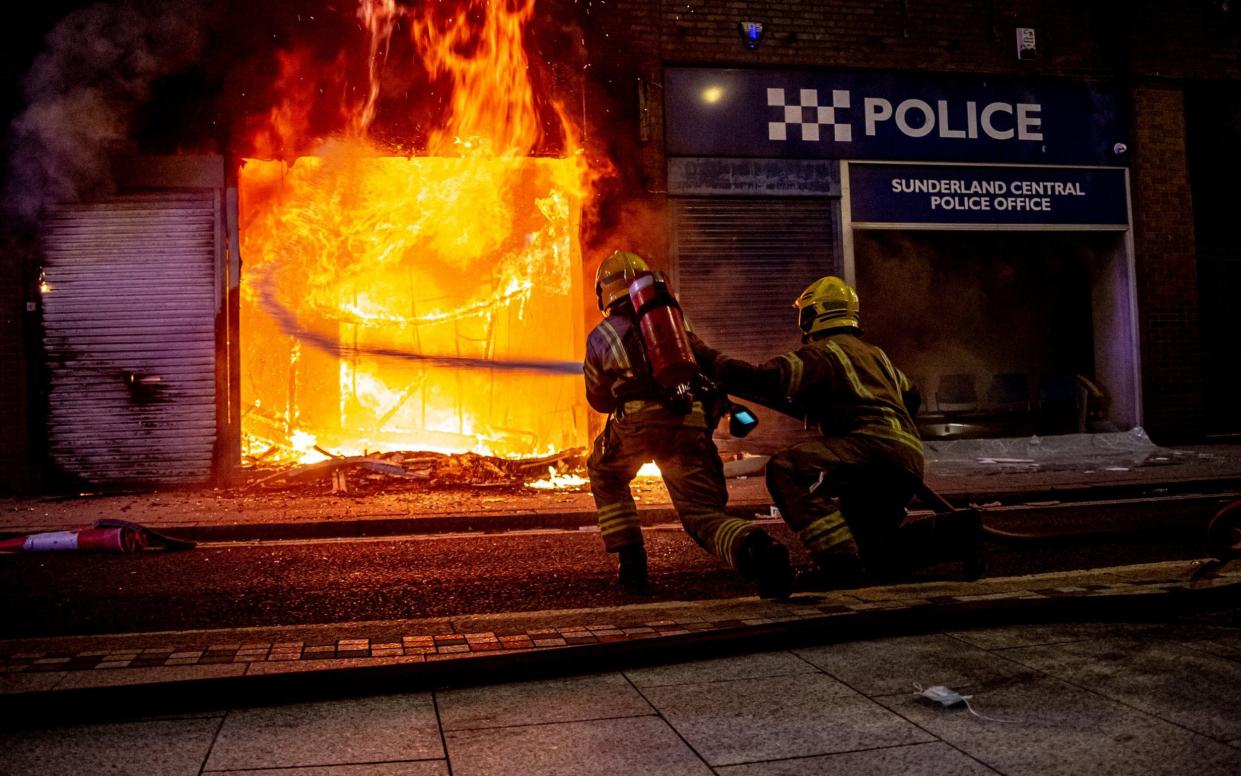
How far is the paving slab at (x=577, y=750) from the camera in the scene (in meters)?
2.37

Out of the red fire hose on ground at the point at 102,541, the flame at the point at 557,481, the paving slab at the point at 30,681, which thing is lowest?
the paving slab at the point at 30,681

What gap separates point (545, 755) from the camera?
2.47m

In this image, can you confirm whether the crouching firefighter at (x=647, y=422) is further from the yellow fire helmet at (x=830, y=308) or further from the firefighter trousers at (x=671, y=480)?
the yellow fire helmet at (x=830, y=308)

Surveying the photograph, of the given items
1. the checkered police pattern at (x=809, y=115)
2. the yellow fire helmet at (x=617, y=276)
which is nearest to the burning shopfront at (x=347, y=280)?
the checkered police pattern at (x=809, y=115)

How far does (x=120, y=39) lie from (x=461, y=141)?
11.5ft

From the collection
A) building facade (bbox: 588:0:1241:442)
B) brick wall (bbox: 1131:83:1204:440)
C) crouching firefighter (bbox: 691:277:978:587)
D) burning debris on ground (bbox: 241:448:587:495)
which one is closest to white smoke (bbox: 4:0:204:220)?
burning debris on ground (bbox: 241:448:587:495)

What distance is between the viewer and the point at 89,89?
382 inches

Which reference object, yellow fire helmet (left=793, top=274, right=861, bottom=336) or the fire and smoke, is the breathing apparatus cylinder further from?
the fire and smoke

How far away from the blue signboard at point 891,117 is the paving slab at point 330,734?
9.60 metres

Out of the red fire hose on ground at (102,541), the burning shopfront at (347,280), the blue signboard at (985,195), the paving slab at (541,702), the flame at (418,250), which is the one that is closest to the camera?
the paving slab at (541,702)

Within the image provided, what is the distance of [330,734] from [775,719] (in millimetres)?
1207

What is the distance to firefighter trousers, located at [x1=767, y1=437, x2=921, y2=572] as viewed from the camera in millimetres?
4652

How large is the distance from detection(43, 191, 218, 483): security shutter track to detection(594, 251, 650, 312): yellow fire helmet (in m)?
6.67

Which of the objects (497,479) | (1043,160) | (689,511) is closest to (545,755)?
(689,511)
